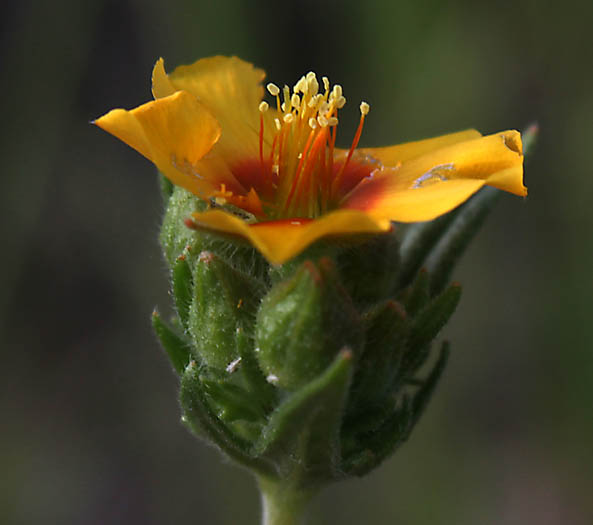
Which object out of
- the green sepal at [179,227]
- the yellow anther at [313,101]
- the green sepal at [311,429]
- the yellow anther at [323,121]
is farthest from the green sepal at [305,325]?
the yellow anther at [313,101]

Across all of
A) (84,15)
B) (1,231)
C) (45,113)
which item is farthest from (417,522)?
(84,15)

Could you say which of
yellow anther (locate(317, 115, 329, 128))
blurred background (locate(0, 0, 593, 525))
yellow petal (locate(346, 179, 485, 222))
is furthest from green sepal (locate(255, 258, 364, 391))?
blurred background (locate(0, 0, 593, 525))

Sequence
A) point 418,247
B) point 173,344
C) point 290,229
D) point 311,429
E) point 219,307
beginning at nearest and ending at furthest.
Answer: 1. point 290,229
2. point 311,429
3. point 219,307
4. point 173,344
5. point 418,247

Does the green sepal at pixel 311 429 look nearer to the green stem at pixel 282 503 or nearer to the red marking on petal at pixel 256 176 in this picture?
the green stem at pixel 282 503

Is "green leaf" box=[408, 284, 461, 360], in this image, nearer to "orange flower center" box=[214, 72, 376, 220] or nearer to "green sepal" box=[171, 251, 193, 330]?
"orange flower center" box=[214, 72, 376, 220]

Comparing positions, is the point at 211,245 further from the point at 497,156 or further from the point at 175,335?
the point at 497,156

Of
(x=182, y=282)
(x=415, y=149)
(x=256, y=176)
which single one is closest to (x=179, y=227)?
(x=182, y=282)

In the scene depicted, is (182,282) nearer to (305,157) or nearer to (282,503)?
(305,157)
